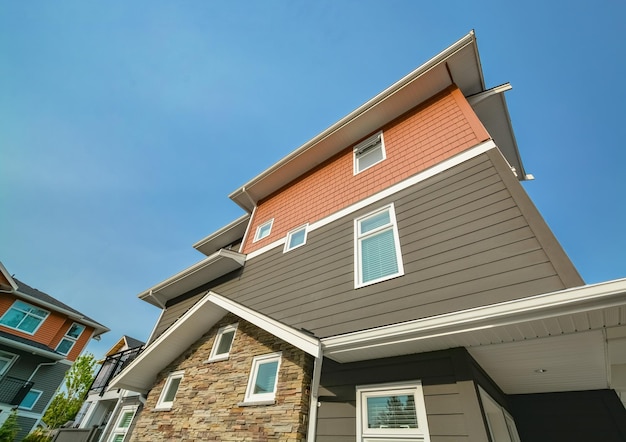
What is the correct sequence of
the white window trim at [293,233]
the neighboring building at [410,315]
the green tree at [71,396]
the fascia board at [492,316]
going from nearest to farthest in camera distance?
the fascia board at [492,316]
the neighboring building at [410,315]
the white window trim at [293,233]
the green tree at [71,396]

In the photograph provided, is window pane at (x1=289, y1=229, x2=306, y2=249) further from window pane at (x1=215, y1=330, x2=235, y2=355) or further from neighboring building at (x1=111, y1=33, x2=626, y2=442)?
window pane at (x1=215, y1=330, x2=235, y2=355)

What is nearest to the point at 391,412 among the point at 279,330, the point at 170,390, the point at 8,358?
the point at 279,330

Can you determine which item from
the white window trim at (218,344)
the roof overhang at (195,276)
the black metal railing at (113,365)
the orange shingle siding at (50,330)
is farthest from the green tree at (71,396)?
the white window trim at (218,344)

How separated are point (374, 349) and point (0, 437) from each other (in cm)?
2111

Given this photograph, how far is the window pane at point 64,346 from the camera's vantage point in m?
18.6

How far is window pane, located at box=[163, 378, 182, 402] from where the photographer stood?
6.44 m

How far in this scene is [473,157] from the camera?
4734 mm

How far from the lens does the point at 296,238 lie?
7.27 meters

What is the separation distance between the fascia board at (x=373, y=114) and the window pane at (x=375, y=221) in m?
3.47

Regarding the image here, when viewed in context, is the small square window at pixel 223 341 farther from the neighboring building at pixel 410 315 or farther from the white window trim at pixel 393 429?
the white window trim at pixel 393 429

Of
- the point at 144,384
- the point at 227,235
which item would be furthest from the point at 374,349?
the point at 227,235

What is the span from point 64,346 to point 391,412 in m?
26.3

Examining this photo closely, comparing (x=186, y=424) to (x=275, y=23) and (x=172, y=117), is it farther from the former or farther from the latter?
(x=275, y=23)

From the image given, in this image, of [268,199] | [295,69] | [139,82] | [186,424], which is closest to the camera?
[186,424]
